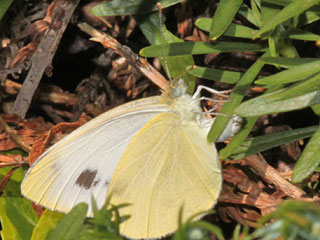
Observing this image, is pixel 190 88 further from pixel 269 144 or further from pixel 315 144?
pixel 315 144

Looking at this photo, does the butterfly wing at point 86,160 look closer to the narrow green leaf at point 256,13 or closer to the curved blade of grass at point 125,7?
the curved blade of grass at point 125,7

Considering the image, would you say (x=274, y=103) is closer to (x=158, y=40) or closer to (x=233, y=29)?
(x=233, y=29)

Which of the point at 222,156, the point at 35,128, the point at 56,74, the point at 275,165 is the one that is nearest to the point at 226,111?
the point at 222,156

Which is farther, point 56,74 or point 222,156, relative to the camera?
point 56,74

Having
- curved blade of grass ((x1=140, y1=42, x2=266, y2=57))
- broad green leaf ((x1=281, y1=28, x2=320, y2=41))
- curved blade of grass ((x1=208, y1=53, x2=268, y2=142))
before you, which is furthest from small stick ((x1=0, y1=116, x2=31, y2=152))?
broad green leaf ((x1=281, y1=28, x2=320, y2=41))

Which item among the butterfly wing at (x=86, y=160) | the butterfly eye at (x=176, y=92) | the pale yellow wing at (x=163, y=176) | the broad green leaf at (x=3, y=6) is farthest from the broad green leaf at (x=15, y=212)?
the butterfly eye at (x=176, y=92)

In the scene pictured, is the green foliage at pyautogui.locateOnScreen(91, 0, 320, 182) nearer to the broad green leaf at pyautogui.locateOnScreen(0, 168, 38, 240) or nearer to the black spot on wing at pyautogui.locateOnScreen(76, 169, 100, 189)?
the black spot on wing at pyautogui.locateOnScreen(76, 169, 100, 189)
